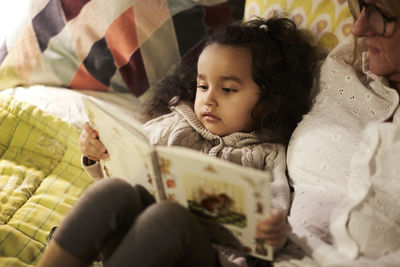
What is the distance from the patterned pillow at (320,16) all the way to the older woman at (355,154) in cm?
6

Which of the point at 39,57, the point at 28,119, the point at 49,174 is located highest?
the point at 39,57

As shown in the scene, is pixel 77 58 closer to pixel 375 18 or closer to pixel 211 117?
pixel 211 117

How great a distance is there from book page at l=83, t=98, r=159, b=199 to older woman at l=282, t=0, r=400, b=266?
358mm

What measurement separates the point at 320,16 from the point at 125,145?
0.75 meters

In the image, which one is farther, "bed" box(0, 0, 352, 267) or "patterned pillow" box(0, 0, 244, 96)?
"patterned pillow" box(0, 0, 244, 96)

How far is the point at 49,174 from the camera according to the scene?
1.32m

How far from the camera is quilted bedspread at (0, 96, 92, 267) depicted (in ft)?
3.57

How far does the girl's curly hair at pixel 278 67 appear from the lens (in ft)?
3.94

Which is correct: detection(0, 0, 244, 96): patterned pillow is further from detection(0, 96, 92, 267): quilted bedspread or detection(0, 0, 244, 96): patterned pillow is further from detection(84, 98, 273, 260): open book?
detection(84, 98, 273, 260): open book

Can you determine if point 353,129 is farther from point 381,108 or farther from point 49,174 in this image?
point 49,174

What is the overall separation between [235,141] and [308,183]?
10.0 inches

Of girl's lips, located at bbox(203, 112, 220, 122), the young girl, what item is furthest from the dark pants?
girl's lips, located at bbox(203, 112, 220, 122)

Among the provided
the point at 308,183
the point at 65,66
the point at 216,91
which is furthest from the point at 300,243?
the point at 65,66

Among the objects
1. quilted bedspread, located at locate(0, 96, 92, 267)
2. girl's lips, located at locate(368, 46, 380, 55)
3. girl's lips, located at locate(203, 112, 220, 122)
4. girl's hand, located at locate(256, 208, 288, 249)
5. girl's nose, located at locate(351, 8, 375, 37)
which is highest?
girl's nose, located at locate(351, 8, 375, 37)
